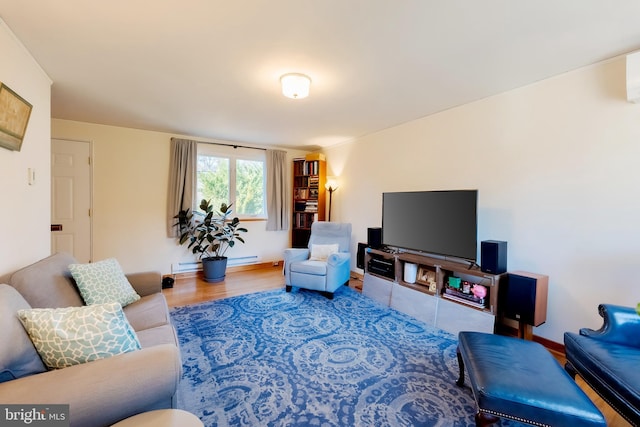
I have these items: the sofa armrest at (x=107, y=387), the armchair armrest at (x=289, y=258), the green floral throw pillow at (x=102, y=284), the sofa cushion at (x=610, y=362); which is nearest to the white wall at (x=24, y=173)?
the green floral throw pillow at (x=102, y=284)

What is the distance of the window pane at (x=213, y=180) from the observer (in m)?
4.48

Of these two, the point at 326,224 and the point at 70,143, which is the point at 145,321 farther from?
the point at 70,143

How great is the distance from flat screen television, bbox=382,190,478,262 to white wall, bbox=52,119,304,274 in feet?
10.8

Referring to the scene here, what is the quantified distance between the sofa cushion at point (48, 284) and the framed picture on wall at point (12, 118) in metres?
0.77

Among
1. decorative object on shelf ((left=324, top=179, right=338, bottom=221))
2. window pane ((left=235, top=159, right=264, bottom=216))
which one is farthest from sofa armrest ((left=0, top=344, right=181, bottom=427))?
decorative object on shelf ((left=324, top=179, right=338, bottom=221))

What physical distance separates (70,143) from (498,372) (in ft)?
17.0

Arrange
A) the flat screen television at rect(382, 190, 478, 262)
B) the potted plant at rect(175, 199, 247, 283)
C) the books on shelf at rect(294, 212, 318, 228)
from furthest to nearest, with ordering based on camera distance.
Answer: the books on shelf at rect(294, 212, 318, 228) → the potted plant at rect(175, 199, 247, 283) → the flat screen television at rect(382, 190, 478, 262)

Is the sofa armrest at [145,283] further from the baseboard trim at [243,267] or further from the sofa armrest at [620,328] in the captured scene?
the sofa armrest at [620,328]

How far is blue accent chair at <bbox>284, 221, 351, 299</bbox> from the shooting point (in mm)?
3416

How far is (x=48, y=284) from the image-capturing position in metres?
1.57

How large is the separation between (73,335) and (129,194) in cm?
353

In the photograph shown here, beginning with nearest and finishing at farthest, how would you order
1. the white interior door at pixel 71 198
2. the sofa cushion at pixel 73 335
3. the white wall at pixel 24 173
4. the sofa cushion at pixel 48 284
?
the sofa cushion at pixel 73 335 < the sofa cushion at pixel 48 284 < the white wall at pixel 24 173 < the white interior door at pixel 71 198

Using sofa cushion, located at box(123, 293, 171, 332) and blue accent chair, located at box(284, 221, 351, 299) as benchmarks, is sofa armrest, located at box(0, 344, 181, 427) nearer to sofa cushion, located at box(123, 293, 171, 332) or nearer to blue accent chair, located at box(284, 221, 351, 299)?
sofa cushion, located at box(123, 293, 171, 332)

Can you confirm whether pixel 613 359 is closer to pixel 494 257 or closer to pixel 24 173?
pixel 494 257
